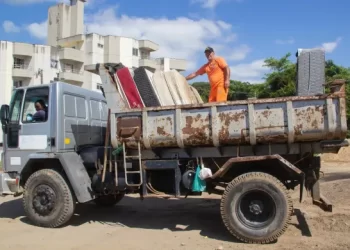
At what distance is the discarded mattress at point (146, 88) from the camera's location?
22.0 ft

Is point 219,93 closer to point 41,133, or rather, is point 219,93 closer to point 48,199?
point 41,133

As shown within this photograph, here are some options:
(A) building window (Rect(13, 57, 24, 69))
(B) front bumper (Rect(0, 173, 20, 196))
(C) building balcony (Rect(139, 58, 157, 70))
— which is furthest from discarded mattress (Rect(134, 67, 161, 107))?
(C) building balcony (Rect(139, 58, 157, 70))

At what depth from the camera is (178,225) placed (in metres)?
7.14

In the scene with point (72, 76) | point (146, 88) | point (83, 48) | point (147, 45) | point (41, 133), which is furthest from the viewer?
point (147, 45)

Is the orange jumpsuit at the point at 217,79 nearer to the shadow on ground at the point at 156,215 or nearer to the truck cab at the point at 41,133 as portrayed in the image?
the shadow on ground at the point at 156,215

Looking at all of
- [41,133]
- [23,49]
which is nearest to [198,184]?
[41,133]

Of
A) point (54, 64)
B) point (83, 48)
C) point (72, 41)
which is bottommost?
point (54, 64)

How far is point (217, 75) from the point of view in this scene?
24.7 feet

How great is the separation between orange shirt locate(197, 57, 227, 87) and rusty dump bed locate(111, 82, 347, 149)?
4.89ft

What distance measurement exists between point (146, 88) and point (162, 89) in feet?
1.13

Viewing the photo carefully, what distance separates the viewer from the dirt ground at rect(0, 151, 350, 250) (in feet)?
19.5

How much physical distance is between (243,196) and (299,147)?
1098 mm

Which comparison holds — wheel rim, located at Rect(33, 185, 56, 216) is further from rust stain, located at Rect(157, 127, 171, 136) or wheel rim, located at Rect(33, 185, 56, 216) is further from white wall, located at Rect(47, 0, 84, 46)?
white wall, located at Rect(47, 0, 84, 46)

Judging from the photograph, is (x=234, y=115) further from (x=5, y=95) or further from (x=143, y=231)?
(x=5, y=95)
